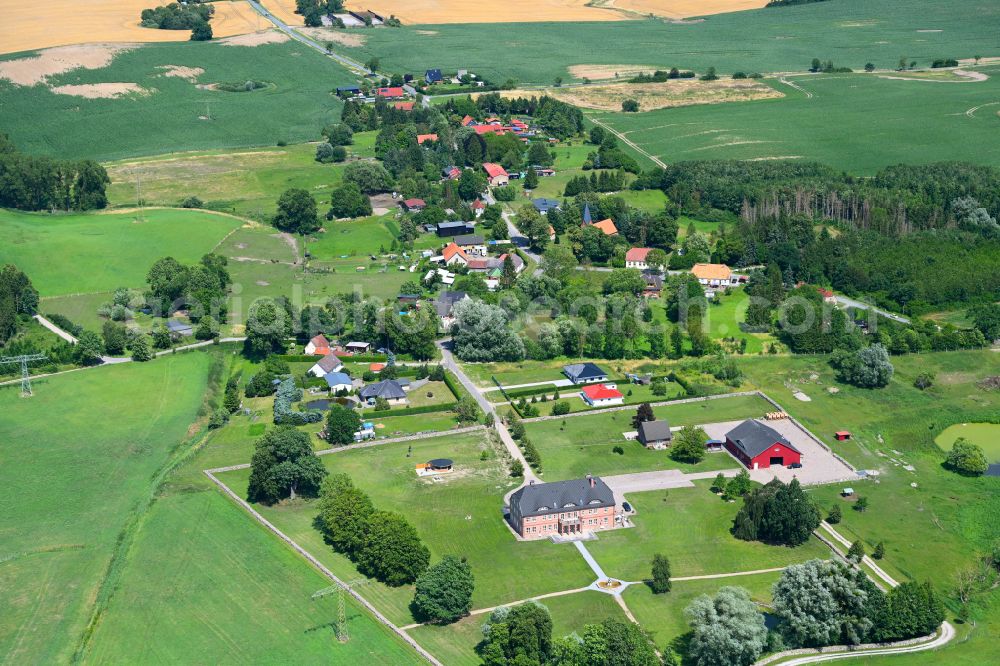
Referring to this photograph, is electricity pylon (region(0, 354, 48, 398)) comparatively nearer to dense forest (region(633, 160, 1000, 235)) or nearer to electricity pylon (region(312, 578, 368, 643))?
electricity pylon (region(312, 578, 368, 643))

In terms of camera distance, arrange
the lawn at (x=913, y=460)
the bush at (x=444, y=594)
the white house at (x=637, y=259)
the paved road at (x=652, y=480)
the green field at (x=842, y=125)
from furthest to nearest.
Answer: the green field at (x=842, y=125) < the white house at (x=637, y=259) < the paved road at (x=652, y=480) < the lawn at (x=913, y=460) < the bush at (x=444, y=594)

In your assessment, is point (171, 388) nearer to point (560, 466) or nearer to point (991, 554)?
point (560, 466)

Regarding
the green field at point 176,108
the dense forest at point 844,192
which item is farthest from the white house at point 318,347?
the green field at point 176,108

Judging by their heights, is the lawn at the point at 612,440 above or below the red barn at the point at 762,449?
below

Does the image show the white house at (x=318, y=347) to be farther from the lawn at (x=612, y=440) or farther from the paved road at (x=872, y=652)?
the paved road at (x=872, y=652)

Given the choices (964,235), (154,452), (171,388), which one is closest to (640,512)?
(154,452)

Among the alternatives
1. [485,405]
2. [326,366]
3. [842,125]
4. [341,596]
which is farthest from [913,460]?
[842,125]
